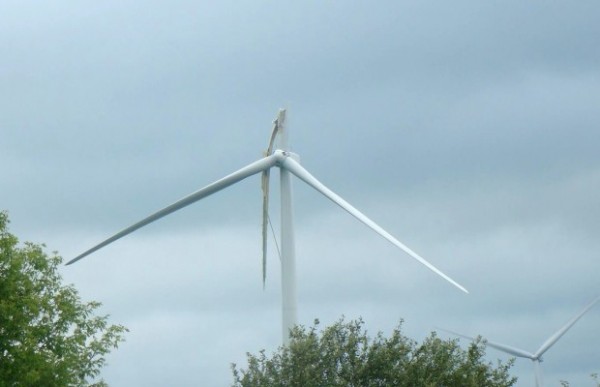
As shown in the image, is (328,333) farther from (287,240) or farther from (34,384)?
(34,384)

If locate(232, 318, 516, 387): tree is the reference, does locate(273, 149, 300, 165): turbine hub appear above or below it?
above

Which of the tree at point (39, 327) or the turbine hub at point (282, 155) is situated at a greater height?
the turbine hub at point (282, 155)

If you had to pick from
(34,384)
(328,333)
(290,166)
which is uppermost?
(290,166)

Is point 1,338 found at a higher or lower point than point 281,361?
lower

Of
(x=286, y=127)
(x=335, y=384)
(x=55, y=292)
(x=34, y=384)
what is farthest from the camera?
(x=286, y=127)

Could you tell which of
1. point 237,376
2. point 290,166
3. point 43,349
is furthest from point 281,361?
point 43,349

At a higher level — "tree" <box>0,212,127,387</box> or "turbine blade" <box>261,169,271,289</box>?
"turbine blade" <box>261,169,271,289</box>

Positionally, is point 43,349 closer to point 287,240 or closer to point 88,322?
point 88,322

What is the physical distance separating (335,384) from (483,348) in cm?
919

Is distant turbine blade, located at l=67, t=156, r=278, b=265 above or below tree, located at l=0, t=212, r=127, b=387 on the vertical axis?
above

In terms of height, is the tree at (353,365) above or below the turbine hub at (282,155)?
below

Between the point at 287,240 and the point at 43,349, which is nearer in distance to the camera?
the point at 43,349

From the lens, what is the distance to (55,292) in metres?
49.4

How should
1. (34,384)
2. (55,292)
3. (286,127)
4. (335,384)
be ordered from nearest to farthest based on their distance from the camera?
(34,384)
(55,292)
(335,384)
(286,127)
